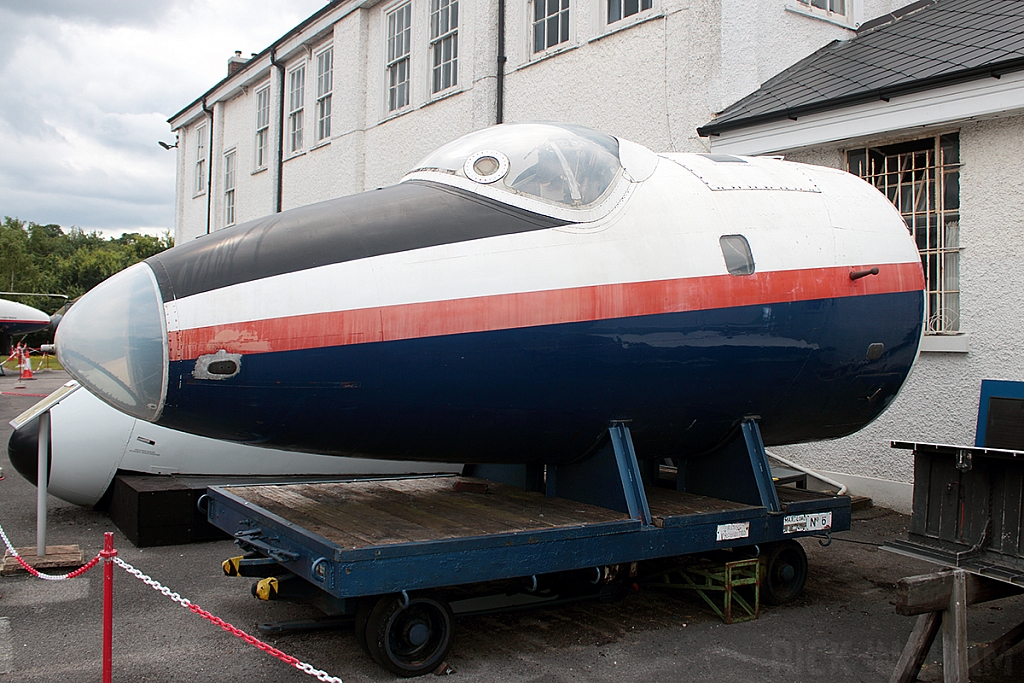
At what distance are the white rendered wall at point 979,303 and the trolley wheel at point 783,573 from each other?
2.92m

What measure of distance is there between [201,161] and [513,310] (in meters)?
25.3

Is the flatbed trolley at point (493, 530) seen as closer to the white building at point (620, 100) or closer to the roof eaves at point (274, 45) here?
the white building at point (620, 100)

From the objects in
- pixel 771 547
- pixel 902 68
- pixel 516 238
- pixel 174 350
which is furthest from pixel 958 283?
pixel 174 350

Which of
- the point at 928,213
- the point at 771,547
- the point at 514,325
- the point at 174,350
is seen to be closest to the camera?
the point at 174,350

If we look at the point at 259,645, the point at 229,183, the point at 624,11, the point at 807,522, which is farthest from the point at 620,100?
the point at 229,183

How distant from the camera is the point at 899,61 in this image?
8.59m

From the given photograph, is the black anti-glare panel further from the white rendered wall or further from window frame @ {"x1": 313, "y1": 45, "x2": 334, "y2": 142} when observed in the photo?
window frame @ {"x1": 313, "y1": 45, "x2": 334, "y2": 142}

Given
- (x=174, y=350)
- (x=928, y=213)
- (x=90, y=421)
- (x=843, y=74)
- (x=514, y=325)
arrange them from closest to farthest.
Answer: (x=174, y=350) → (x=514, y=325) → (x=90, y=421) → (x=928, y=213) → (x=843, y=74)

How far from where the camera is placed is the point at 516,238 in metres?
4.39

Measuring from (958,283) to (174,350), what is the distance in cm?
710

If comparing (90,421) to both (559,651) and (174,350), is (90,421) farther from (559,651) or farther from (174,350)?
(559,651)

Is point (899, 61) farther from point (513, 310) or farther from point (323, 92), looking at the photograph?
point (323, 92)

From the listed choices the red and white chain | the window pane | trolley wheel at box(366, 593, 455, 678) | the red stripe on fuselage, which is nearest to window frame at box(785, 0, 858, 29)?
the red stripe on fuselage

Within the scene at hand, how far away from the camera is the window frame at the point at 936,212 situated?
7992mm
